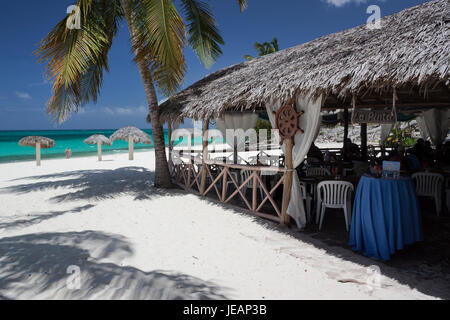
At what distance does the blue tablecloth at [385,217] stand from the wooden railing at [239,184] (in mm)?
1511

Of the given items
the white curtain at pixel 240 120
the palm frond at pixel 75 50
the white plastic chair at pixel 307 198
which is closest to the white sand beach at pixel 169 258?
the white plastic chair at pixel 307 198

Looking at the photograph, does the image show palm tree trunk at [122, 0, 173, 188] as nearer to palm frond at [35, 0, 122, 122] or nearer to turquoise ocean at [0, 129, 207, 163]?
palm frond at [35, 0, 122, 122]

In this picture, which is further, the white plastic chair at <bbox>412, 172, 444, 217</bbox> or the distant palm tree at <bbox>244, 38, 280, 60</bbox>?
the distant palm tree at <bbox>244, 38, 280, 60</bbox>

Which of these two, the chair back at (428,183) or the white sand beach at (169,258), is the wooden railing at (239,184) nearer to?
the white sand beach at (169,258)

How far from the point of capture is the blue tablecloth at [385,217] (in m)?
3.81

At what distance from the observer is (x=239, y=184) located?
7816mm

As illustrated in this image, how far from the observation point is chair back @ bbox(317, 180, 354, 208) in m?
4.82

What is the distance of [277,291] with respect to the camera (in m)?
2.95

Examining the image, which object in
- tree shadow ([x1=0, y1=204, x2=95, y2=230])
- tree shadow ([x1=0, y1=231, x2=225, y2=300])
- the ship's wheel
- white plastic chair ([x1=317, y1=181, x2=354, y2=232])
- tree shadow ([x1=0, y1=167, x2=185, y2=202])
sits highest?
the ship's wheel

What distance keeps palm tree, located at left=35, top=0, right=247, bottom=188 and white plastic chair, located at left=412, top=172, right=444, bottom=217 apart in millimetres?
5612

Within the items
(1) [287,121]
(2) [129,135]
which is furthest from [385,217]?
(2) [129,135]

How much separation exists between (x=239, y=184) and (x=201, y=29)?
4741mm

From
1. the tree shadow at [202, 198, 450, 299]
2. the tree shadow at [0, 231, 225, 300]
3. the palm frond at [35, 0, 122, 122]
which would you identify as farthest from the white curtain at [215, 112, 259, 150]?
the tree shadow at [0, 231, 225, 300]

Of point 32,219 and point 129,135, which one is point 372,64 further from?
point 129,135
